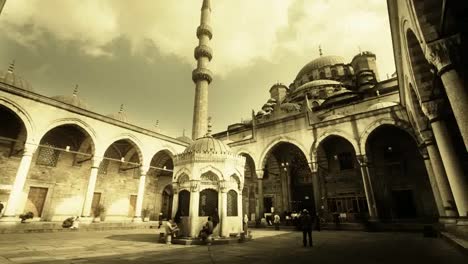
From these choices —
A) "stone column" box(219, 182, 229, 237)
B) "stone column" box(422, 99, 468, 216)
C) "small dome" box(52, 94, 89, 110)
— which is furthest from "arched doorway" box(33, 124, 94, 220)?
"stone column" box(422, 99, 468, 216)

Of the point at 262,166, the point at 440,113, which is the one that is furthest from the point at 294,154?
the point at 440,113

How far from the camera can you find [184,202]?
30.2ft

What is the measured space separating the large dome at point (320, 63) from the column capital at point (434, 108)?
26724 millimetres

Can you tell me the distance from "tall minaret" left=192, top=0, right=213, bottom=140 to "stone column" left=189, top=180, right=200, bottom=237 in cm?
1373

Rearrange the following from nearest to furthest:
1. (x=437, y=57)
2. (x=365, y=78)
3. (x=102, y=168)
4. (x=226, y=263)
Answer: (x=226, y=263), (x=437, y=57), (x=102, y=168), (x=365, y=78)

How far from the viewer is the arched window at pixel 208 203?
894 cm

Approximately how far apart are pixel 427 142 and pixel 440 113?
7.60 feet

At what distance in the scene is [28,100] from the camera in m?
12.7

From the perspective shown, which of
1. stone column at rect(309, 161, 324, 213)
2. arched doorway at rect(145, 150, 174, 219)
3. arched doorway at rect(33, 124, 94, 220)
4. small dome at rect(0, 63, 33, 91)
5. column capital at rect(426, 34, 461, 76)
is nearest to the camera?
column capital at rect(426, 34, 461, 76)

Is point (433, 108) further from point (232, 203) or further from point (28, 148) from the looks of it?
point (28, 148)

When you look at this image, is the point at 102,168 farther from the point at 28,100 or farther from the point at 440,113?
the point at 440,113

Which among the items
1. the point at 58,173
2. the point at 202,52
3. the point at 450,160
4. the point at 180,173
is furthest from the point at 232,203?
the point at 202,52

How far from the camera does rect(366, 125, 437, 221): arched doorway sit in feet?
48.1

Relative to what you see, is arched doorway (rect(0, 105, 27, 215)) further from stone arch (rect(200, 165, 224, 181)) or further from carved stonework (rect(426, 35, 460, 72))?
carved stonework (rect(426, 35, 460, 72))
